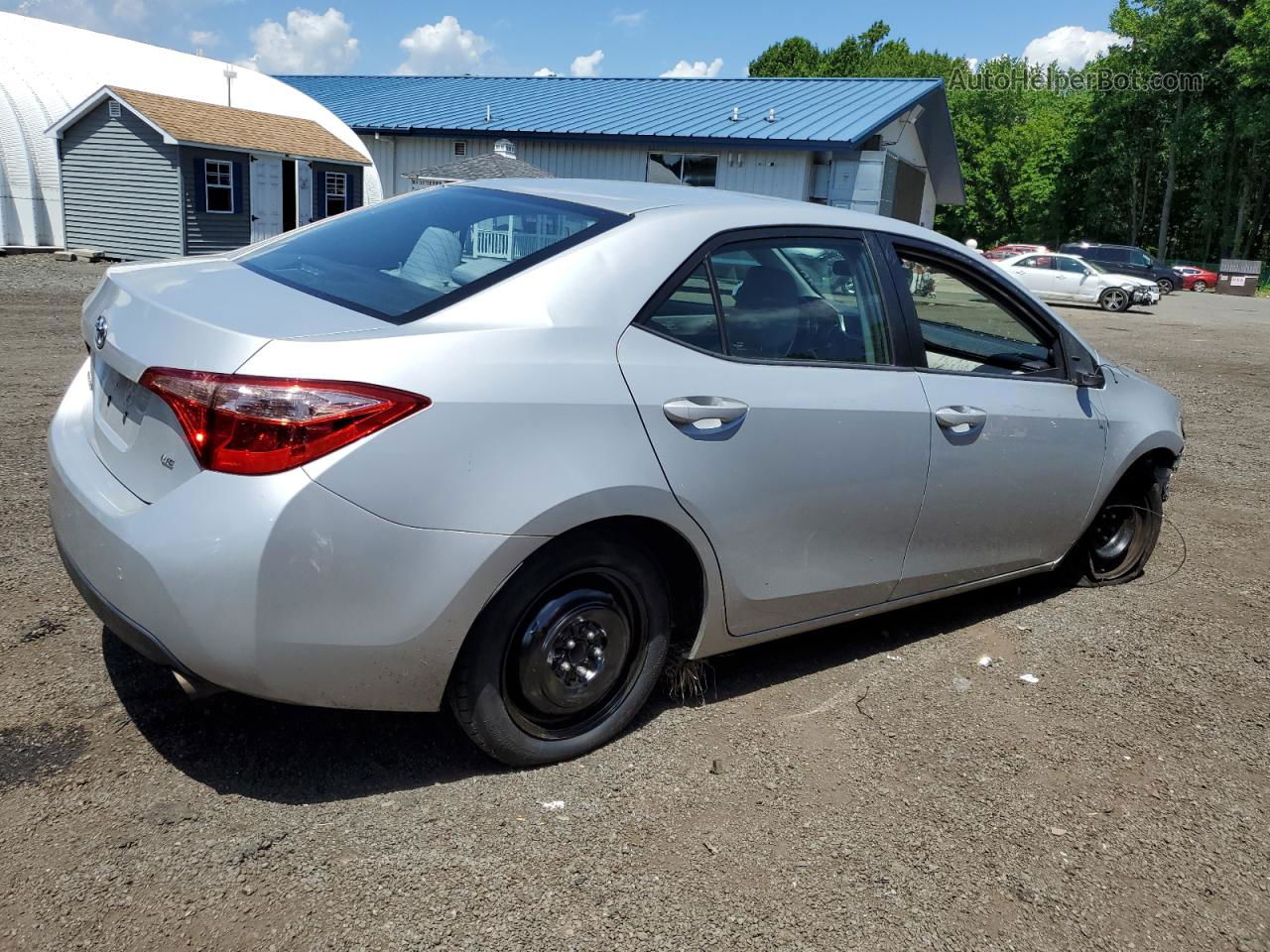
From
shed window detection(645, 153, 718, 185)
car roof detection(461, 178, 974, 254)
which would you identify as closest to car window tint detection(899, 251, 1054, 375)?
car roof detection(461, 178, 974, 254)

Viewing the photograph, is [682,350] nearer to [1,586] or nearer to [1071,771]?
[1071,771]

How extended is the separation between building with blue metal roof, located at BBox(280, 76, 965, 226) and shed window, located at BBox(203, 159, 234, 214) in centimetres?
461

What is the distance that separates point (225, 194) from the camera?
23219 millimetres

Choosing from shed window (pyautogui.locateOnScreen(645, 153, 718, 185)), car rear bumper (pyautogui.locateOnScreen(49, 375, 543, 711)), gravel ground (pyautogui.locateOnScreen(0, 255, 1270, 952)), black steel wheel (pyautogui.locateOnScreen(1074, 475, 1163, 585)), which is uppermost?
shed window (pyautogui.locateOnScreen(645, 153, 718, 185))

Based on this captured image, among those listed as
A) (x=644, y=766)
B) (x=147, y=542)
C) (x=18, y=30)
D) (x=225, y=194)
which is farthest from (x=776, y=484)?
(x=18, y=30)

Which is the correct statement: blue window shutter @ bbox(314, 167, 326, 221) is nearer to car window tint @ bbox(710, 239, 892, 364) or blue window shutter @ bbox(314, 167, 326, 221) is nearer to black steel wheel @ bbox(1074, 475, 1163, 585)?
black steel wheel @ bbox(1074, 475, 1163, 585)

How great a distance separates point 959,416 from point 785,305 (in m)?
0.81

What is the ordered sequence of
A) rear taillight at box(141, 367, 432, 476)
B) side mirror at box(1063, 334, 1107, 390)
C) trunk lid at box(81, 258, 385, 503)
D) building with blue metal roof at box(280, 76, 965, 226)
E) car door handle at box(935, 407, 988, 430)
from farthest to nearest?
building with blue metal roof at box(280, 76, 965, 226)
side mirror at box(1063, 334, 1107, 390)
car door handle at box(935, 407, 988, 430)
trunk lid at box(81, 258, 385, 503)
rear taillight at box(141, 367, 432, 476)

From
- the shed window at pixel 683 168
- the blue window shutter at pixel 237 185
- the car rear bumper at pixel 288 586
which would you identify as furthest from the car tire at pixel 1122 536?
the shed window at pixel 683 168

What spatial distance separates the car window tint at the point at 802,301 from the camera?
3.24m

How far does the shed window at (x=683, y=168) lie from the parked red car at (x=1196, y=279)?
95.9 ft

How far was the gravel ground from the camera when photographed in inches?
95.2

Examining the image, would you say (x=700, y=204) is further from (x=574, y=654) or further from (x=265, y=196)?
(x=265, y=196)

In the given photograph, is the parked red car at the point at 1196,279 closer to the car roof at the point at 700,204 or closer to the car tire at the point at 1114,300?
the car tire at the point at 1114,300
